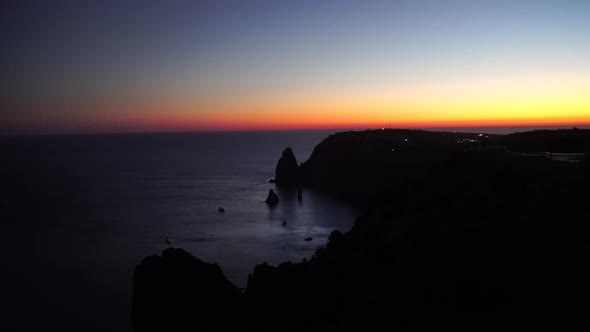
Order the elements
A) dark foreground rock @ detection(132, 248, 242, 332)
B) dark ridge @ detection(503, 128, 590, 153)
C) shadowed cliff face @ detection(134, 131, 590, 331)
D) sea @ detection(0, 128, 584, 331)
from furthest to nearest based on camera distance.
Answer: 1. dark ridge @ detection(503, 128, 590, 153)
2. sea @ detection(0, 128, 584, 331)
3. dark foreground rock @ detection(132, 248, 242, 332)
4. shadowed cliff face @ detection(134, 131, 590, 331)

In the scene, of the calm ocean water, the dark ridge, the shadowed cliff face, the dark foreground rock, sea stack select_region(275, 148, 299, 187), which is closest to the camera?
the shadowed cliff face

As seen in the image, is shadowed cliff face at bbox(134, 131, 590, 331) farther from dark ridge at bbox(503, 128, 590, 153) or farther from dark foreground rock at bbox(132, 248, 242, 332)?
dark ridge at bbox(503, 128, 590, 153)

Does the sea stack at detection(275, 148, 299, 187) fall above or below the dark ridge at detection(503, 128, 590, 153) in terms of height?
below

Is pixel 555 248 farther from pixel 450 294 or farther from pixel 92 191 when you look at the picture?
pixel 92 191

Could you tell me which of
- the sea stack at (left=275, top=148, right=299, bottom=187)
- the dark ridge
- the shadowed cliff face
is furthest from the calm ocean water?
the dark ridge

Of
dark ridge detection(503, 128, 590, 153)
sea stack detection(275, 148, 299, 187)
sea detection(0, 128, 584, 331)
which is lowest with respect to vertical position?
sea detection(0, 128, 584, 331)
